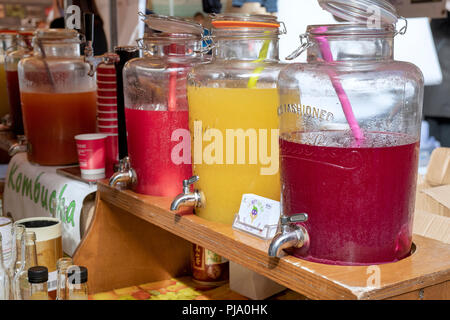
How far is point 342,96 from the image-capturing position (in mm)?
792

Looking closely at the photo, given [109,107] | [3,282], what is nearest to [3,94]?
[109,107]

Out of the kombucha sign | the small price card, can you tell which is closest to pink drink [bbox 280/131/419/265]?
the small price card

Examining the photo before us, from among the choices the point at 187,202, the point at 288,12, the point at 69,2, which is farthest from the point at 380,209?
the point at 288,12

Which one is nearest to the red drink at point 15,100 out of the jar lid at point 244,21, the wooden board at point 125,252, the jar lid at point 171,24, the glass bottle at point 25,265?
the wooden board at point 125,252

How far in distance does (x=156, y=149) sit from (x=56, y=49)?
934mm

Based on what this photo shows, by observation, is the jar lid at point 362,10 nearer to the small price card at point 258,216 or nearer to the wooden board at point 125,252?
the small price card at point 258,216

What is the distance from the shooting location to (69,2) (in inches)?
86.8

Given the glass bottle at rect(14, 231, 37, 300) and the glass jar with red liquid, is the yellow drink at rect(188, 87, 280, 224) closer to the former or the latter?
the glass jar with red liquid

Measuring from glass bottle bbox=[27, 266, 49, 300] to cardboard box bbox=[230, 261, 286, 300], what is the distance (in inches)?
19.7

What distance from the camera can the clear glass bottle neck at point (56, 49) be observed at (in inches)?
76.5

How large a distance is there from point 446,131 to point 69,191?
10.3 feet

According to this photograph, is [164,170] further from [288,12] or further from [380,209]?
[288,12]

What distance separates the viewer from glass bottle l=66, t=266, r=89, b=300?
112cm

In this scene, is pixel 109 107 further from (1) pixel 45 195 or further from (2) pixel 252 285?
(2) pixel 252 285
